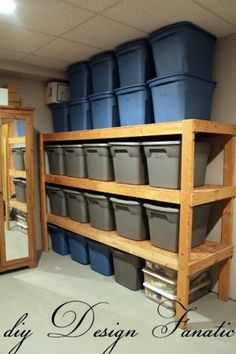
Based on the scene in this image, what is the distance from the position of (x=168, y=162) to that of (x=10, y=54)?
2111mm

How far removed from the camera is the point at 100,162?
10.0 feet

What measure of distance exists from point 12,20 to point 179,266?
7.62ft

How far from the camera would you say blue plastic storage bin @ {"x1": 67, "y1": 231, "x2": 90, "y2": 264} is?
3.51 metres

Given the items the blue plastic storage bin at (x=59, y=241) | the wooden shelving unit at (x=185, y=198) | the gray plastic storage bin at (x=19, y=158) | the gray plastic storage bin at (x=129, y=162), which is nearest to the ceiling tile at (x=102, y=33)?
the wooden shelving unit at (x=185, y=198)

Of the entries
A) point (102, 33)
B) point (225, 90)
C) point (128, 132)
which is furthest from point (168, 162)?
point (102, 33)

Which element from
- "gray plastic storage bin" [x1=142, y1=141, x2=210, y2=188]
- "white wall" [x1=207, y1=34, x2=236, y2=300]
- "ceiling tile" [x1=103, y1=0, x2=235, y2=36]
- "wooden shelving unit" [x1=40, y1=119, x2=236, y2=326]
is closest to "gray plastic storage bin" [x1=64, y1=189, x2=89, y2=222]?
"wooden shelving unit" [x1=40, y1=119, x2=236, y2=326]

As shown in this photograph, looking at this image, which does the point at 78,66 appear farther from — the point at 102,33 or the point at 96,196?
the point at 96,196

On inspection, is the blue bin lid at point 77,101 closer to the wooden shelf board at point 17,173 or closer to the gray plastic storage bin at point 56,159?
the gray plastic storage bin at point 56,159

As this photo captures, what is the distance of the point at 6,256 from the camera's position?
3314 millimetres

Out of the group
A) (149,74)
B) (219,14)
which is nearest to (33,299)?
(149,74)

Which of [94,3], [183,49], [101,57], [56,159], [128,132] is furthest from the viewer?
[56,159]

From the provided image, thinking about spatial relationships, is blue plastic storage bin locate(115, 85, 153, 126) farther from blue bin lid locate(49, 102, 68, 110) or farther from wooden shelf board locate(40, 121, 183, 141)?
blue bin lid locate(49, 102, 68, 110)

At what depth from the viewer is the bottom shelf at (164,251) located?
91.4 inches

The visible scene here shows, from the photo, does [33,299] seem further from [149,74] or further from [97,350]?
[149,74]
